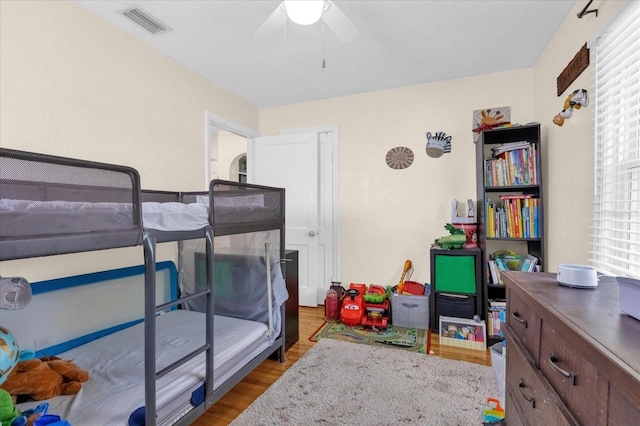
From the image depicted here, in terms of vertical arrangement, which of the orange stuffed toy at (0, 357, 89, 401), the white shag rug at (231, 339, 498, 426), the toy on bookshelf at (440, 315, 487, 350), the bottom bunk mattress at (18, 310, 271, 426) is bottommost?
the white shag rug at (231, 339, 498, 426)

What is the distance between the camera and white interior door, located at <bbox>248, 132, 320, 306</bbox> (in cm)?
359

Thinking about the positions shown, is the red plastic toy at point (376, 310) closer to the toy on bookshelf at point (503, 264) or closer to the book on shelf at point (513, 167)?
the toy on bookshelf at point (503, 264)

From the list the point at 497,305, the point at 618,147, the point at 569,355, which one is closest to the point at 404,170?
the point at 497,305

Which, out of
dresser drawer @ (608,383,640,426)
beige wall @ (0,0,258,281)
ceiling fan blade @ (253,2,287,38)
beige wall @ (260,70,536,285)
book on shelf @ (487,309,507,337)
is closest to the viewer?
dresser drawer @ (608,383,640,426)

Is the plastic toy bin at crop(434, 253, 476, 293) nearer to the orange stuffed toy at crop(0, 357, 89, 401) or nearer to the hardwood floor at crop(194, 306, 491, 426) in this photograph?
the hardwood floor at crop(194, 306, 491, 426)

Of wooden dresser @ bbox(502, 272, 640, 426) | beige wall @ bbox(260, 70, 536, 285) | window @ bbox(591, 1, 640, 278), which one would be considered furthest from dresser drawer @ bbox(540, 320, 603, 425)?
beige wall @ bbox(260, 70, 536, 285)

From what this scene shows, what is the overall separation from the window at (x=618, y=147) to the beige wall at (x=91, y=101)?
9.85 ft

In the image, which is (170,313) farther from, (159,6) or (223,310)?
(159,6)

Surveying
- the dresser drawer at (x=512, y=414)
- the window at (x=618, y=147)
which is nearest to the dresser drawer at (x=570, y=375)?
the dresser drawer at (x=512, y=414)

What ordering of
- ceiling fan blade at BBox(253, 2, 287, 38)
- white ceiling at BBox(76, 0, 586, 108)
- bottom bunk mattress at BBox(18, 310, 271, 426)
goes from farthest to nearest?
1. white ceiling at BBox(76, 0, 586, 108)
2. ceiling fan blade at BBox(253, 2, 287, 38)
3. bottom bunk mattress at BBox(18, 310, 271, 426)

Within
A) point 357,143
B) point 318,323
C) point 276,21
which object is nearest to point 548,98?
point 357,143

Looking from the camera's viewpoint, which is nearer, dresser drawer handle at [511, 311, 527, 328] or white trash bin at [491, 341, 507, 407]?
dresser drawer handle at [511, 311, 527, 328]

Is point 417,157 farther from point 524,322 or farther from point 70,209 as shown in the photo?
point 70,209

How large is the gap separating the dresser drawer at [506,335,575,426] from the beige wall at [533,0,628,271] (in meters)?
1.12
